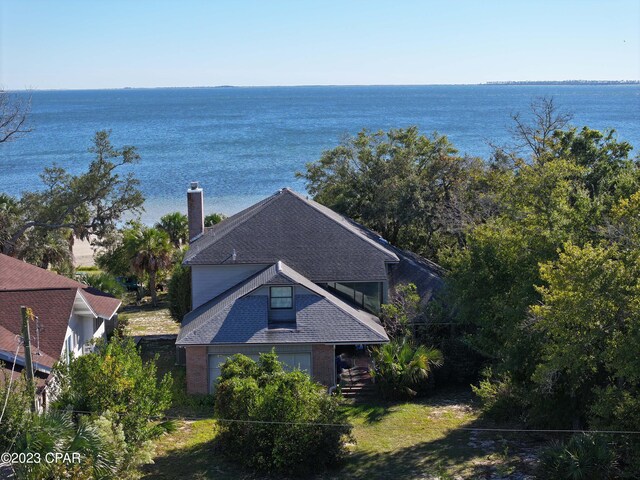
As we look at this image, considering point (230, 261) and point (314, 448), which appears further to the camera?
point (230, 261)

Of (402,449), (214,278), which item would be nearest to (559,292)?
(402,449)

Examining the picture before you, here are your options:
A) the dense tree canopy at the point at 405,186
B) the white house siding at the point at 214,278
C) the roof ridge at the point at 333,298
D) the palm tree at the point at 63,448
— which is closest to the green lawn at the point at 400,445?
the roof ridge at the point at 333,298

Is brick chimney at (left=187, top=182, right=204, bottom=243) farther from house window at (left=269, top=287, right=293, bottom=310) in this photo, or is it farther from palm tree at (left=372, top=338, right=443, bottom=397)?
palm tree at (left=372, top=338, right=443, bottom=397)

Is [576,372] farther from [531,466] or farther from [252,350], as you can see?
[252,350]

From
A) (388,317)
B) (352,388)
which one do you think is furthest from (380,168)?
(352,388)

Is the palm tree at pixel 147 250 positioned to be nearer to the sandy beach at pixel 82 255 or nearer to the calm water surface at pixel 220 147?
the sandy beach at pixel 82 255

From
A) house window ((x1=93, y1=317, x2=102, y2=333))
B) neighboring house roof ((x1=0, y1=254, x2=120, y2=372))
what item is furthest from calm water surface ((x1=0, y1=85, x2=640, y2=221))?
neighboring house roof ((x1=0, y1=254, x2=120, y2=372))
